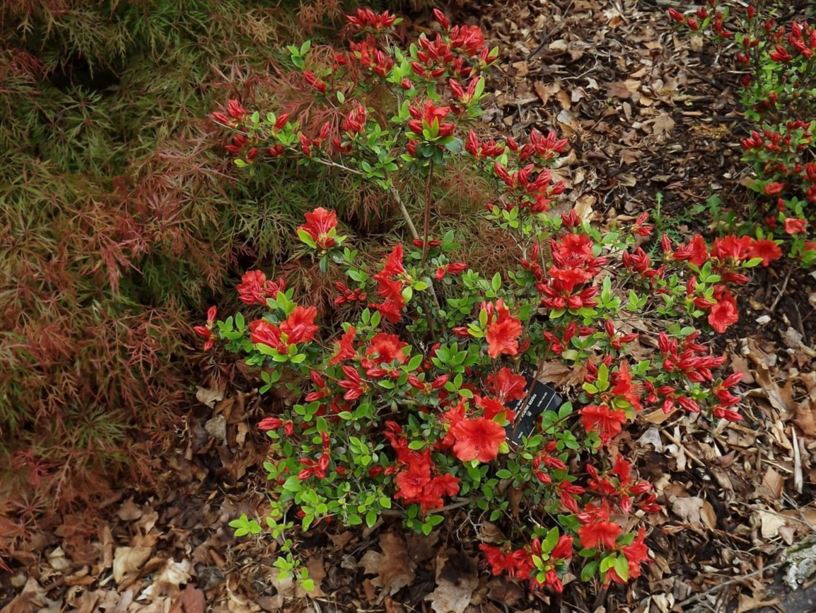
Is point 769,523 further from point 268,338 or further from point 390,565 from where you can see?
point 268,338

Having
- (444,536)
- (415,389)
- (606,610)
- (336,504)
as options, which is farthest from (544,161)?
(606,610)

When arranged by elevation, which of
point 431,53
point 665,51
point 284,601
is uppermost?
point 431,53

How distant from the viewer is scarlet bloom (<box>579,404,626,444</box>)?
5.20ft

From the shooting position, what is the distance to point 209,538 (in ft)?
7.77

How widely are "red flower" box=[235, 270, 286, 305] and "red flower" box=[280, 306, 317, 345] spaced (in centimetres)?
14

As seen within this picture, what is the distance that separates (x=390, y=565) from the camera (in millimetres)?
2172

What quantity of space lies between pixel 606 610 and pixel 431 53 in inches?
70.7

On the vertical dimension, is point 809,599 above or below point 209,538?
above

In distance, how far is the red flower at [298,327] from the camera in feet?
5.26

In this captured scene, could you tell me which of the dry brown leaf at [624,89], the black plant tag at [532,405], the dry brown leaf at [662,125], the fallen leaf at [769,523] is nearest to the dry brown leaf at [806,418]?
the fallen leaf at [769,523]

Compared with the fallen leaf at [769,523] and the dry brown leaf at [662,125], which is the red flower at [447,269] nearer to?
the fallen leaf at [769,523]

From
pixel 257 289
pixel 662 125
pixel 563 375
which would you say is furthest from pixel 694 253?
pixel 662 125

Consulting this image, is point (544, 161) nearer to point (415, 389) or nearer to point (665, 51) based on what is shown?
point (415, 389)

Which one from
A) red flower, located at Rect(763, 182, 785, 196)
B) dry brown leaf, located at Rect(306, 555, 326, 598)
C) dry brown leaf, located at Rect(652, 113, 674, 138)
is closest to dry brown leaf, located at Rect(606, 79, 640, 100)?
dry brown leaf, located at Rect(652, 113, 674, 138)
